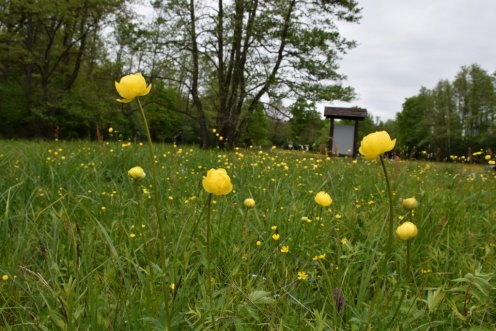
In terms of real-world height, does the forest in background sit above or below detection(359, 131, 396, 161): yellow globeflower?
above

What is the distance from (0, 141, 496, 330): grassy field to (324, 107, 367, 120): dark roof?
936cm

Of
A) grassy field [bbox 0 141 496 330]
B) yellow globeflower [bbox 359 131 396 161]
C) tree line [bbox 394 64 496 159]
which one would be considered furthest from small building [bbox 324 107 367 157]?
tree line [bbox 394 64 496 159]

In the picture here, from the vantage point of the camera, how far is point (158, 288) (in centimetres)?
139

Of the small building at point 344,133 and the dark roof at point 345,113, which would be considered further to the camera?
the dark roof at point 345,113

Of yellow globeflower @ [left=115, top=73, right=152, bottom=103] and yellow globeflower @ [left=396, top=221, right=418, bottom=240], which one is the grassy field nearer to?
yellow globeflower @ [left=396, top=221, right=418, bottom=240]

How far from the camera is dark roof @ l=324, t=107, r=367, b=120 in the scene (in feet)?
40.3

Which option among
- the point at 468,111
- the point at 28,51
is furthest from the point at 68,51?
the point at 468,111

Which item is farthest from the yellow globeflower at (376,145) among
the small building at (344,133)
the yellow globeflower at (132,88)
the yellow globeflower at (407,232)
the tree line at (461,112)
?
the tree line at (461,112)

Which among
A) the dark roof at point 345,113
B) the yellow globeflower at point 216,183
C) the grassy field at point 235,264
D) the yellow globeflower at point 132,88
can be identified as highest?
the dark roof at point 345,113

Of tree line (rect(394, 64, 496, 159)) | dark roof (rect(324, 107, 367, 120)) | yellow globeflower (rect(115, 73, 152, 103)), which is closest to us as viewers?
yellow globeflower (rect(115, 73, 152, 103))

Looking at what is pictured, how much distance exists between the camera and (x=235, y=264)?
1603 mm

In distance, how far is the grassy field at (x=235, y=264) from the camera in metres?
1.13

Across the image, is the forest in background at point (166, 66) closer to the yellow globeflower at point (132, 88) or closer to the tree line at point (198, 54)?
the tree line at point (198, 54)

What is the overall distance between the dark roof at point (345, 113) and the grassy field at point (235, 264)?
9.36 m
